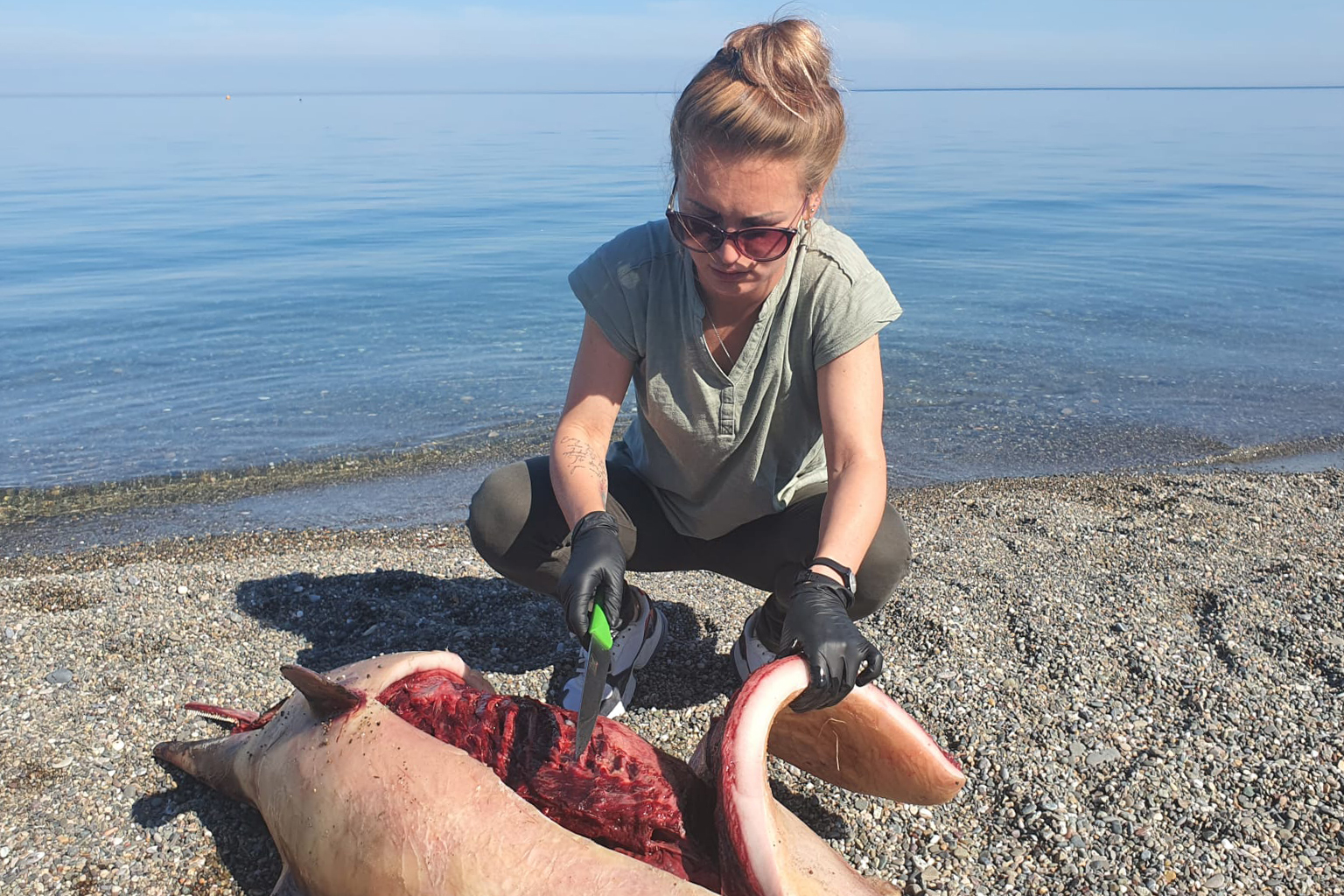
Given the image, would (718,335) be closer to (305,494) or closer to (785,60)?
(785,60)

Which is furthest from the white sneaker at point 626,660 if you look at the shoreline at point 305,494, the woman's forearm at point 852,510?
the shoreline at point 305,494

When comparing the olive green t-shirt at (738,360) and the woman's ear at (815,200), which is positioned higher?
the woman's ear at (815,200)

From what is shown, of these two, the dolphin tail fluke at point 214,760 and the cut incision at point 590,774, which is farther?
the dolphin tail fluke at point 214,760

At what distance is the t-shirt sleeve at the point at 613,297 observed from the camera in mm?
3209

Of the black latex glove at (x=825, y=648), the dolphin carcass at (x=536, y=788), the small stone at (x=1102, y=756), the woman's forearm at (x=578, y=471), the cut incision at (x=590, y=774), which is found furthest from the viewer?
the woman's forearm at (x=578, y=471)

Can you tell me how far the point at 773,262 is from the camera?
288 cm

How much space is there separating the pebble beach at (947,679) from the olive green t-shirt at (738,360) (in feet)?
2.36

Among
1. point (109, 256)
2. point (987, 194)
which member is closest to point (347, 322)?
point (109, 256)

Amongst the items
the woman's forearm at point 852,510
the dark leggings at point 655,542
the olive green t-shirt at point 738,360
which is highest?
the olive green t-shirt at point 738,360

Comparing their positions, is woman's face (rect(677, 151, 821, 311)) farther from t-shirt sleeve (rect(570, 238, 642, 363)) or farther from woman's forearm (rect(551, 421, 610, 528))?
woman's forearm (rect(551, 421, 610, 528))

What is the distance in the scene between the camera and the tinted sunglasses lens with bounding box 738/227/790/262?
9.07ft

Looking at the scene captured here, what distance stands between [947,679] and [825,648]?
1199mm

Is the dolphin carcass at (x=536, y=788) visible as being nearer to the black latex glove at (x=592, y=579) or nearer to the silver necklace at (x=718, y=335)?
the black latex glove at (x=592, y=579)

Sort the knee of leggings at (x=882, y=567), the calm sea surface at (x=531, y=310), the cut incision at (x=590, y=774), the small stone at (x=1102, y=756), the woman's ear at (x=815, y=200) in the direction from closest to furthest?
the cut incision at (x=590, y=774) → the woman's ear at (x=815, y=200) → the small stone at (x=1102, y=756) → the knee of leggings at (x=882, y=567) → the calm sea surface at (x=531, y=310)
